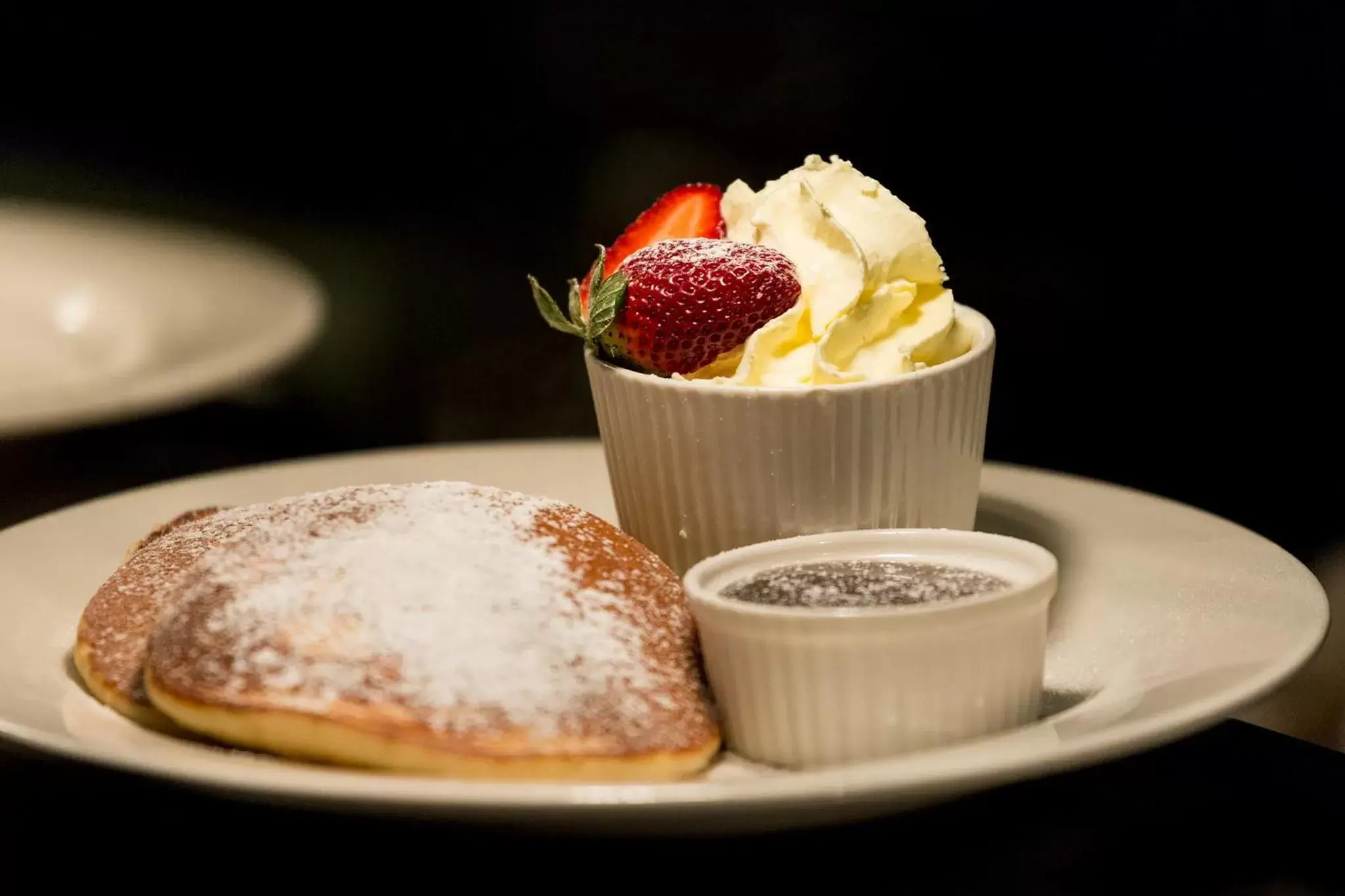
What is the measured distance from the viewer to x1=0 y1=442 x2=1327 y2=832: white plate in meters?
0.97

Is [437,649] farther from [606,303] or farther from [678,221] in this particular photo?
[678,221]

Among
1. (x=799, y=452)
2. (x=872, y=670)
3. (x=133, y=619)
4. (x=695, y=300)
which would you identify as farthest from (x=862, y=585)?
(x=133, y=619)

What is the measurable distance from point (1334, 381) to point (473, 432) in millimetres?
1314

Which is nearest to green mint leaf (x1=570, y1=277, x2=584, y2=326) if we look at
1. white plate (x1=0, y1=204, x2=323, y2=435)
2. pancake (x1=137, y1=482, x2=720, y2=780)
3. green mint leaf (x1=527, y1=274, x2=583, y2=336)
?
green mint leaf (x1=527, y1=274, x2=583, y2=336)

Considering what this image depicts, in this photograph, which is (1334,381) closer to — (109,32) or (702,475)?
(702,475)

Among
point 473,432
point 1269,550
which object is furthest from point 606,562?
point 473,432

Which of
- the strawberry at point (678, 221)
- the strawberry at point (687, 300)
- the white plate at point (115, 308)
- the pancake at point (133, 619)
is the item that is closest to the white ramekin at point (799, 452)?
the strawberry at point (687, 300)

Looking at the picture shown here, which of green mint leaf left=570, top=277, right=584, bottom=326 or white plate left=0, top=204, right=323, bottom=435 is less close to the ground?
green mint leaf left=570, top=277, right=584, bottom=326

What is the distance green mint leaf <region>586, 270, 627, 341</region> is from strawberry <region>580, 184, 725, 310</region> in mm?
85

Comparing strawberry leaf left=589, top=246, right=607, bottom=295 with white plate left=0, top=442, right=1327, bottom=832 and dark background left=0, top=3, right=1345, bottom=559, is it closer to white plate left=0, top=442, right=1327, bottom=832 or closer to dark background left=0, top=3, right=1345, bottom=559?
white plate left=0, top=442, right=1327, bottom=832

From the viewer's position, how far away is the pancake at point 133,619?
3.97 ft

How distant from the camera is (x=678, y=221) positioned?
62.5 inches

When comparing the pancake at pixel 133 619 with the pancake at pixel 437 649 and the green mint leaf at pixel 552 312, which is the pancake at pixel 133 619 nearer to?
the pancake at pixel 437 649

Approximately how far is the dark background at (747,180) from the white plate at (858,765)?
1.38ft
